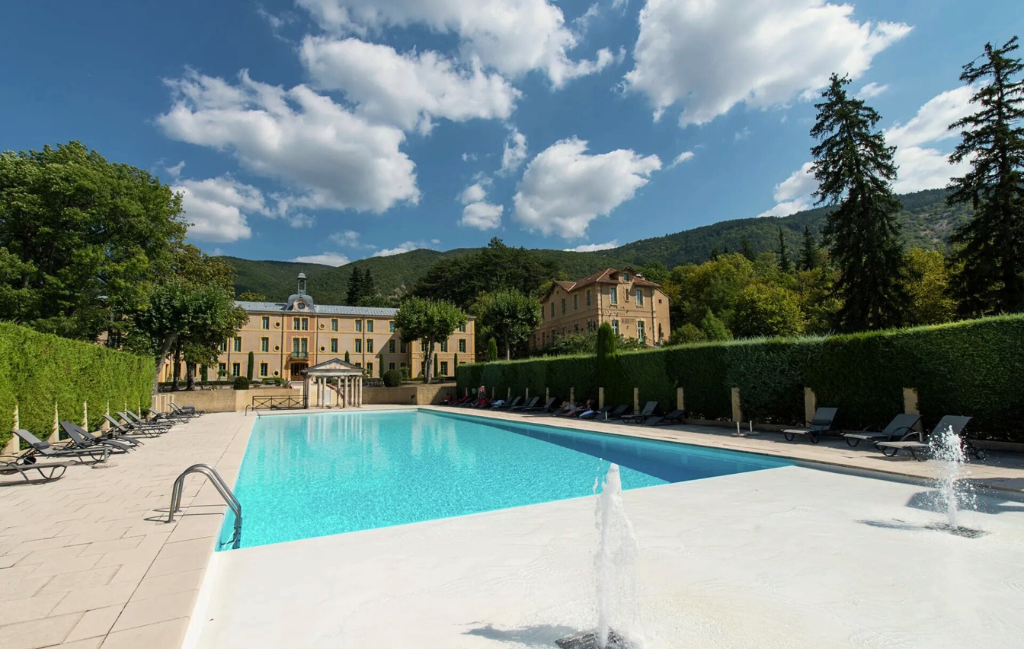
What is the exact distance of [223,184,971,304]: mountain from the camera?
74375 mm

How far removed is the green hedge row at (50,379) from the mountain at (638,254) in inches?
2269

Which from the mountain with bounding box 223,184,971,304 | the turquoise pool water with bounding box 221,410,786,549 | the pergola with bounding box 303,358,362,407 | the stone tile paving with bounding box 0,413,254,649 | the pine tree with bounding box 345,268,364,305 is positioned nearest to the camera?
the stone tile paving with bounding box 0,413,254,649

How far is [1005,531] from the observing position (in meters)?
4.38

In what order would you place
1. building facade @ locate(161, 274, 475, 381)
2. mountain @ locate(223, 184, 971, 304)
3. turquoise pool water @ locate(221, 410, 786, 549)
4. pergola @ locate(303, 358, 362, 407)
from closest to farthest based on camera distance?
turquoise pool water @ locate(221, 410, 786, 549), pergola @ locate(303, 358, 362, 407), building facade @ locate(161, 274, 475, 381), mountain @ locate(223, 184, 971, 304)

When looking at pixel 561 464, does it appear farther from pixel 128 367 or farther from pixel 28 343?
pixel 128 367

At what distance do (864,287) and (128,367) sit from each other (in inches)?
1078

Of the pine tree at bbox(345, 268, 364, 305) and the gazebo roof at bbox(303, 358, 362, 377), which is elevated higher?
the pine tree at bbox(345, 268, 364, 305)

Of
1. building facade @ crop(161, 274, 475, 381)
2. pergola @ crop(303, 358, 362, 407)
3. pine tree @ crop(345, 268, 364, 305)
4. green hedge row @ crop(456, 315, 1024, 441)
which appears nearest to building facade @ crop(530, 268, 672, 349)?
building facade @ crop(161, 274, 475, 381)

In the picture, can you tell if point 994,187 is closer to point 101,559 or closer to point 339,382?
point 101,559

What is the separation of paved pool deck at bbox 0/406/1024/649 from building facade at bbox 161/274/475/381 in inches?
1535

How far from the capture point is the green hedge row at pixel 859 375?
8672mm

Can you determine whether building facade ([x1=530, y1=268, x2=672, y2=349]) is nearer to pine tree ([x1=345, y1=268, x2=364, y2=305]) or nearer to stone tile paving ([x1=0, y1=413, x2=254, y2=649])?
stone tile paving ([x1=0, y1=413, x2=254, y2=649])

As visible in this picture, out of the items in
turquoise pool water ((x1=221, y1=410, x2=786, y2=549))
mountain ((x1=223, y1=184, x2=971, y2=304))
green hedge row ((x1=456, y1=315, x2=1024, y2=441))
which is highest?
mountain ((x1=223, y1=184, x2=971, y2=304))

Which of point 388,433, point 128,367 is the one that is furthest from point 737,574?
point 128,367
